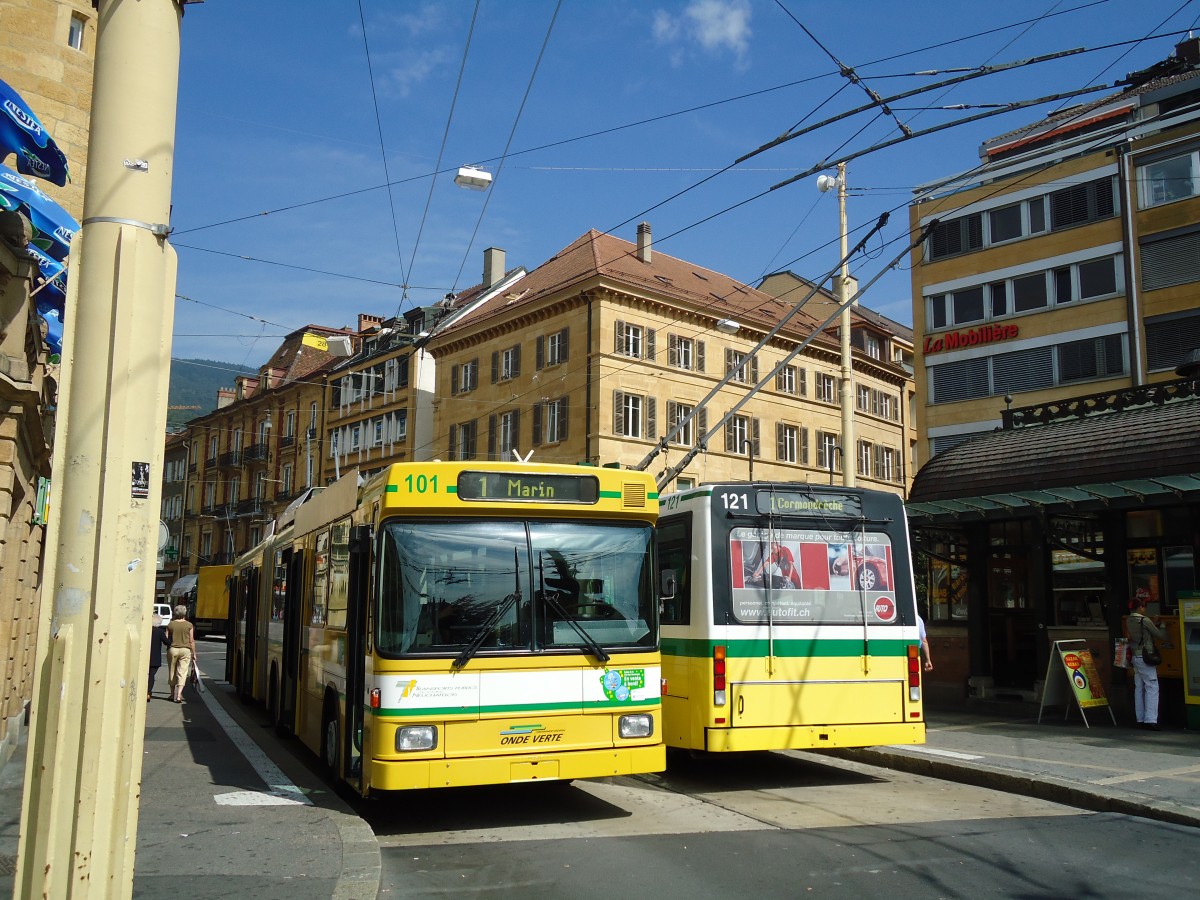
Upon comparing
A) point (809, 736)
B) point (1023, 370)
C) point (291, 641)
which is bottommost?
point (809, 736)

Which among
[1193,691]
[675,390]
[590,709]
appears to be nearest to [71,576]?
[590,709]

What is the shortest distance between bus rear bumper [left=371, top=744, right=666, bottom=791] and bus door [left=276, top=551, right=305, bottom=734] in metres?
4.89

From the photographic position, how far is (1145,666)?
14430 mm

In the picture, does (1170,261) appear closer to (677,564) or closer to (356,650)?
(677,564)

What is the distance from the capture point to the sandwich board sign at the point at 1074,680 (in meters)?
14.6

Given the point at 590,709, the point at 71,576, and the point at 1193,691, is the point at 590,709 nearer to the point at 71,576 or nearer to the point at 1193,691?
the point at 71,576

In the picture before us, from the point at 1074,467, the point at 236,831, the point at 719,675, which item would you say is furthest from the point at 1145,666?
the point at 236,831

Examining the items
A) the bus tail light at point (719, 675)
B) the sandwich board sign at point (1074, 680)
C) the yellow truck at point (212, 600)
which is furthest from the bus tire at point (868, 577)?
the yellow truck at point (212, 600)

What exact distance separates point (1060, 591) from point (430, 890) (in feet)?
43.9

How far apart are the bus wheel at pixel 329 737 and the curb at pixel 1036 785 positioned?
19.6ft

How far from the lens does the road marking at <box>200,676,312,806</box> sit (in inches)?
360

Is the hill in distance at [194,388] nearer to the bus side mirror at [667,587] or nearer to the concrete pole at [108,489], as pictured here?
the bus side mirror at [667,587]

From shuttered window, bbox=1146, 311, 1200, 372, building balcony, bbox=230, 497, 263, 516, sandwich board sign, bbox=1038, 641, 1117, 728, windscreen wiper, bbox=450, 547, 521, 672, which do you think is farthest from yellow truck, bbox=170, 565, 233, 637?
windscreen wiper, bbox=450, 547, 521, 672

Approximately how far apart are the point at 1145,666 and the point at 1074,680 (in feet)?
2.90
